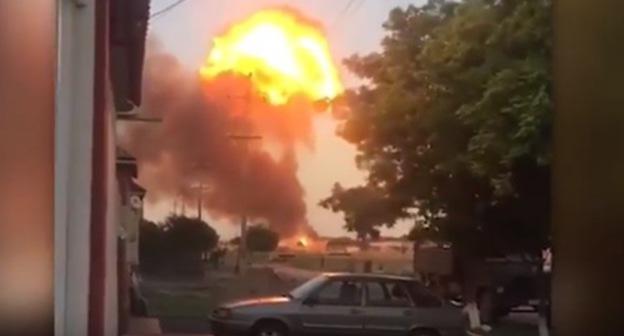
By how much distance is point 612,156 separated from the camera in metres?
4.82

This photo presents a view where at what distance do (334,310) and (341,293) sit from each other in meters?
0.08

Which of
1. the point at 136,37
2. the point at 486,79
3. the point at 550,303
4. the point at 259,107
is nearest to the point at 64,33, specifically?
the point at 136,37

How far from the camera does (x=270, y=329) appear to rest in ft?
16.9

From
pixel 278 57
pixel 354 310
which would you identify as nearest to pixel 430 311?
pixel 354 310

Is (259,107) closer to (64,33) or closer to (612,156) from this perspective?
(64,33)

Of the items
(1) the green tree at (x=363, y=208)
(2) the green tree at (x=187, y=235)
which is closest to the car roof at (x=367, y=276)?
(1) the green tree at (x=363, y=208)

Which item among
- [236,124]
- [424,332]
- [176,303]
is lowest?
[424,332]

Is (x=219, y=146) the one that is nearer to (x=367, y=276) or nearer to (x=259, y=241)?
(x=259, y=241)

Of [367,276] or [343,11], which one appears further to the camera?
[367,276]

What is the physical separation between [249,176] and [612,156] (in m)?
1.25

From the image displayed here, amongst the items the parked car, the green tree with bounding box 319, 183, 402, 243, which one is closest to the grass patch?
the parked car

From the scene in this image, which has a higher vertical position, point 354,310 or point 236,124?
point 236,124

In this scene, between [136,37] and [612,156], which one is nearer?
[612,156]

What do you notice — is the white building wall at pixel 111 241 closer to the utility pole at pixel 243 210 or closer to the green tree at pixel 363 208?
the utility pole at pixel 243 210
